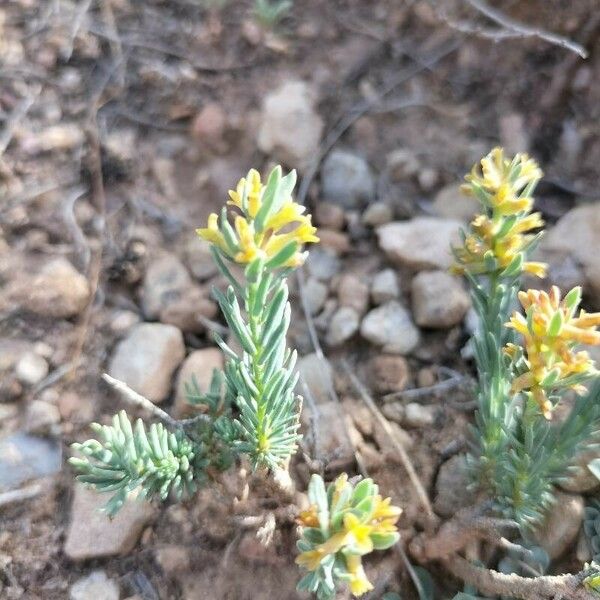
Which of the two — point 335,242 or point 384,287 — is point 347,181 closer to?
point 335,242

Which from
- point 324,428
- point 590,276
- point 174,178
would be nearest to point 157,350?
point 324,428

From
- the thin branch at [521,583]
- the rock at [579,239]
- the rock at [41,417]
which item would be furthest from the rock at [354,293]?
the rock at [41,417]

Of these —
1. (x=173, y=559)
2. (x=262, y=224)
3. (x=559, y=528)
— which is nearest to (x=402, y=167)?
(x=559, y=528)

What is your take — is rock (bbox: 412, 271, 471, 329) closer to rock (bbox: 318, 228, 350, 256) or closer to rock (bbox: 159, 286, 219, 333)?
rock (bbox: 318, 228, 350, 256)

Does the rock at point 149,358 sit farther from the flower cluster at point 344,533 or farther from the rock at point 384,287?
the flower cluster at point 344,533

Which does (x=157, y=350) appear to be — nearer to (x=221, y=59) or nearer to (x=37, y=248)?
(x=37, y=248)

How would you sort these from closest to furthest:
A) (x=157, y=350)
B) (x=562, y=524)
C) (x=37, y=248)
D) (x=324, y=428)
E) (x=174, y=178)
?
(x=562, y=524) → (x=324, y=428) → (x=157, y=350) → (x=37, y=248) → (x=174, y=178)
